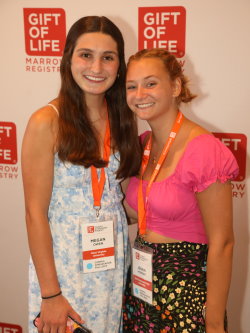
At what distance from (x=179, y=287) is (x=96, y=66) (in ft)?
2.78

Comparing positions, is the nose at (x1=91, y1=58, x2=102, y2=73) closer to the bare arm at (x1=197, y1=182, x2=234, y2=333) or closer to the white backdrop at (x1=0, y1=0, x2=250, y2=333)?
the bare arm at (x1=197, y1=182, x2=234, y2=333)

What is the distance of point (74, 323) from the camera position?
1.73m

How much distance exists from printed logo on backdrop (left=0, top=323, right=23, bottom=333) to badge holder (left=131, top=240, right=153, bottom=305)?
58.0 inches

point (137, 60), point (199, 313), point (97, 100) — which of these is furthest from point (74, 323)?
point (137, 60)

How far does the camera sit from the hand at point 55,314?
5.62 feet

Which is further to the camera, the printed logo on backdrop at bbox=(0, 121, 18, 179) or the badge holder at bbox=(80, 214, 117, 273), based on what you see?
the printed logo on backdrop at bbox=(0, 121, 18, 179)

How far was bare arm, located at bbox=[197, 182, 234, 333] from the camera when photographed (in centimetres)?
157

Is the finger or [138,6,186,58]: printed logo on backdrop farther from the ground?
[138,6,186,58]: printed logo on backdrop

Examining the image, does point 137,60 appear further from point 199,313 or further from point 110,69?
point 199,313

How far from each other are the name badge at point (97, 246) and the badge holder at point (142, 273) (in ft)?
0.32

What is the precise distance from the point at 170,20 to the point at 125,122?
0.74m

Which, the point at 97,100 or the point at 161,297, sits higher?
the point at 97,100

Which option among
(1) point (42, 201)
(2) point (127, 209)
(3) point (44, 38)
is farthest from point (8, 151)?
(1) point (42, 201)

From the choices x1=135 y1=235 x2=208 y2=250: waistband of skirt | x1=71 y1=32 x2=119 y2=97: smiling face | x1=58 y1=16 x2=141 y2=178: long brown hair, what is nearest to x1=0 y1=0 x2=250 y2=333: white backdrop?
x1=58 y1=16 x2=141 y2=178: long brown hair
